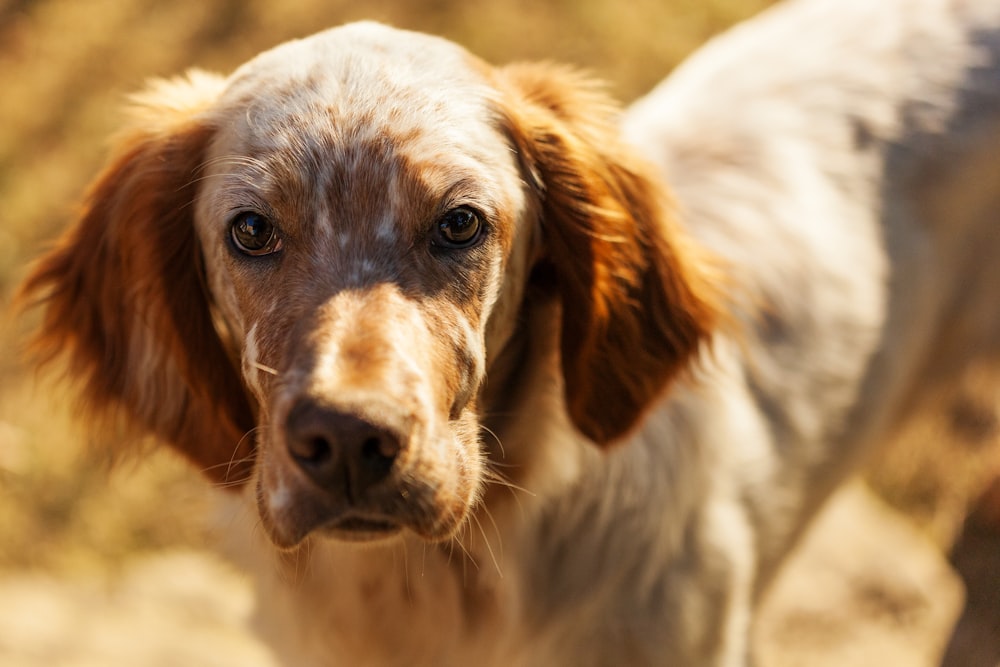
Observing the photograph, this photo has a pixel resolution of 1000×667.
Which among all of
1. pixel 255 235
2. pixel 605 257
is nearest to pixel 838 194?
pixel 605 257

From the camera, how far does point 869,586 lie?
134 inches

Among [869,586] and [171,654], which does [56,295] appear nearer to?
[171,654]

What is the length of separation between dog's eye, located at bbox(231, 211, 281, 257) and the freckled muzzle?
0.19 meters

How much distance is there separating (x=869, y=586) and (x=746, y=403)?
141cm

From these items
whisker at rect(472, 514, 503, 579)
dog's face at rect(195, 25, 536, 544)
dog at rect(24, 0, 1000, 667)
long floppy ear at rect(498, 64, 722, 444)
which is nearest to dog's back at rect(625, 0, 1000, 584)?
dog at rect(24, 0, 1000, 667)

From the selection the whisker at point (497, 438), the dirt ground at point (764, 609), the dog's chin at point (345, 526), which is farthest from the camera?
the dirt ground at point (764, 609)

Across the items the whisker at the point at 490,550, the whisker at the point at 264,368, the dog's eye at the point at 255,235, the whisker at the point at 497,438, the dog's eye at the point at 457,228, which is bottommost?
the whisker at the point at 490,550

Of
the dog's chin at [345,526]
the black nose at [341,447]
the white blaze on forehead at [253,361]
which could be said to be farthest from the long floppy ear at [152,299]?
the black nose at [341,447]

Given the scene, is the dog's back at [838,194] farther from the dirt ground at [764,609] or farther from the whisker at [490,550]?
the dirt ground at [764,609]

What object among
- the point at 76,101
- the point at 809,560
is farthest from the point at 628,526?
the point at 76,101

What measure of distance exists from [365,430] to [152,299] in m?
0.72

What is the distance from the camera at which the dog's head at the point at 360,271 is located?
1.57 m

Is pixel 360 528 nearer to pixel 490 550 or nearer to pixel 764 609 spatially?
pixel 490 550

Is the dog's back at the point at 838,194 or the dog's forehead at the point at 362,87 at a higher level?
the dog's forehead at the point at 362,87
